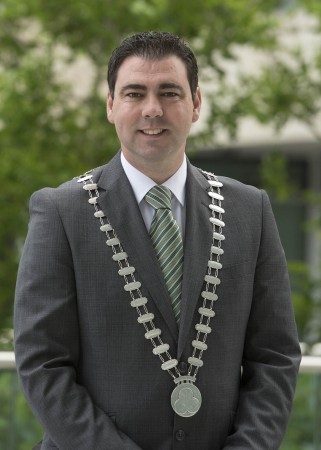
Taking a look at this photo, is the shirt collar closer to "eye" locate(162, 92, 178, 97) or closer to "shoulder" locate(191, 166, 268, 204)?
"shoulder" locate(191, 166, 268, 204)

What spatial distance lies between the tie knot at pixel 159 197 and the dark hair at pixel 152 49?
0.34 meters

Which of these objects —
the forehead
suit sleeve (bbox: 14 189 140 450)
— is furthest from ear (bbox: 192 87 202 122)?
suit sleeve (bbox: 14 189 140 450)

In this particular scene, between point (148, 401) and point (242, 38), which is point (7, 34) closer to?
point (242, 38)

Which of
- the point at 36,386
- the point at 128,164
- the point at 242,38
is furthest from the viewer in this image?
the point at 242,38

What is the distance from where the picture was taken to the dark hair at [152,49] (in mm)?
3076

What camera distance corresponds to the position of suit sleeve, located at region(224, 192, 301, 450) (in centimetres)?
314

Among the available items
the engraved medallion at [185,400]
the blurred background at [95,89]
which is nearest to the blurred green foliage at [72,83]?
the blurred background at [95,89]

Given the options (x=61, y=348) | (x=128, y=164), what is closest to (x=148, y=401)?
(x=61, y=348)

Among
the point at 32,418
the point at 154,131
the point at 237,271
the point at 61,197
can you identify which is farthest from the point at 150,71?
the point at 32,418

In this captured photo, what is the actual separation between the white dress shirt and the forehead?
0.29 meters

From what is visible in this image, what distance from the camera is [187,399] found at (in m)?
3.05

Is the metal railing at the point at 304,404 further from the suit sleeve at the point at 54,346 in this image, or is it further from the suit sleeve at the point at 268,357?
the suit sleeve at the point at 54,346

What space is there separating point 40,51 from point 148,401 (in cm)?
680

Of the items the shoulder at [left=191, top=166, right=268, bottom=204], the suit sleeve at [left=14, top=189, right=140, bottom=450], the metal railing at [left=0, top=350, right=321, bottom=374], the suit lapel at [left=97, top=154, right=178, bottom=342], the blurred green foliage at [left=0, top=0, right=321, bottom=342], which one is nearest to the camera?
the suit sleeve at [left=14, top=189, right=140, bottom=450]
